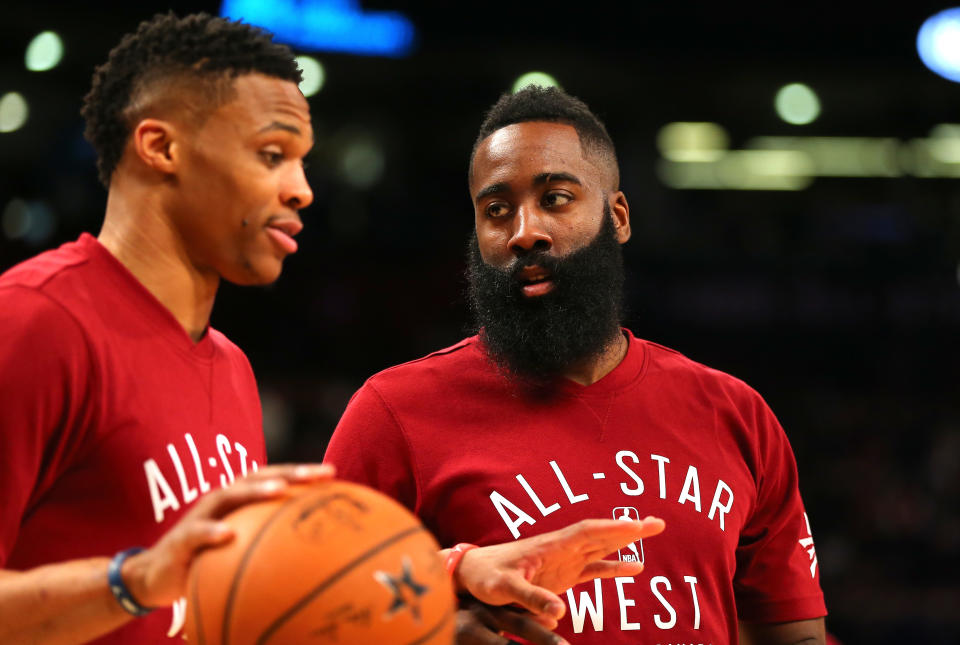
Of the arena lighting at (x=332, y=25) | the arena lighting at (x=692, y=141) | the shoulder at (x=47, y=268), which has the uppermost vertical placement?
the arena lighting at (x=332, y=25)

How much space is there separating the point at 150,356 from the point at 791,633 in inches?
79.6

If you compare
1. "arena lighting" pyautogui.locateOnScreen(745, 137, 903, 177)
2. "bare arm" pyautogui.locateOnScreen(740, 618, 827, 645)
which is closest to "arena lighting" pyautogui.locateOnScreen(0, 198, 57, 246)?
"arena lighting" pyautogui.locateOnScreen(745, 137, 903, 177)

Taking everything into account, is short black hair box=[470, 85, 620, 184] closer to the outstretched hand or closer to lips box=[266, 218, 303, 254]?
lips box=[266, 218, 303, 254]

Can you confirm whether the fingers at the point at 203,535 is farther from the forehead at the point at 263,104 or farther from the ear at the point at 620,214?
the ear at the point at 620,214

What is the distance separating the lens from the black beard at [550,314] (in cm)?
307

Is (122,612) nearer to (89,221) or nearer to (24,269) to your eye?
(24,269)

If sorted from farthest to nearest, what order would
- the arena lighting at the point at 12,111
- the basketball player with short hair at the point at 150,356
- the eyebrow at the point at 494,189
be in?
the arena lighting at the point at 12,111
the eyebrow at the point at 494,189
the basketball player with short hair at the point at 150,356

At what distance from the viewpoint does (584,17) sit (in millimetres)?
11680

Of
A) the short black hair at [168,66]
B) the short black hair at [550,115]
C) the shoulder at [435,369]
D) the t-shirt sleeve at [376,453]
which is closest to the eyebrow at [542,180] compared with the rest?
the short black hair at [550,115]

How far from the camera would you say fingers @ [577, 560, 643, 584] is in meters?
2.38

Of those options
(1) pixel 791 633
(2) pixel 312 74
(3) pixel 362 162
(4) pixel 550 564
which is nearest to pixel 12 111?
(2) pixel 312 74

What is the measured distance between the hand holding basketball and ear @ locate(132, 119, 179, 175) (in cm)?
83

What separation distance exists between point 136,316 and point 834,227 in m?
12.9

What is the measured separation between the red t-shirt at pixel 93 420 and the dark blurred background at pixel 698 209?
811 centimetres
